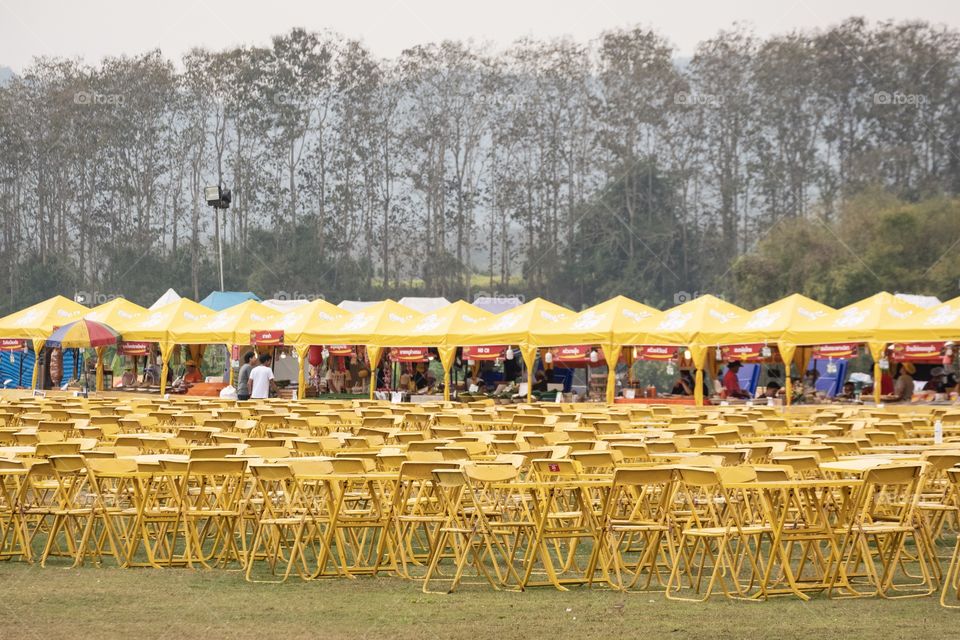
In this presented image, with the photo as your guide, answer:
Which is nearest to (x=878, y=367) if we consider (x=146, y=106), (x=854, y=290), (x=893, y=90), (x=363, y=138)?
(x=854, y=290)

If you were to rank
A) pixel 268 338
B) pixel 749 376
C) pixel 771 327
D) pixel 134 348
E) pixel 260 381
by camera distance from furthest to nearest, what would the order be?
pixel 749 376
pixel 134 348
pixel 268 338
pixel 260 381
pixel 771 327

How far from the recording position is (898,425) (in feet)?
43.9


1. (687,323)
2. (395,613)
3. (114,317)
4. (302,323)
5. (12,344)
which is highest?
(114,317)

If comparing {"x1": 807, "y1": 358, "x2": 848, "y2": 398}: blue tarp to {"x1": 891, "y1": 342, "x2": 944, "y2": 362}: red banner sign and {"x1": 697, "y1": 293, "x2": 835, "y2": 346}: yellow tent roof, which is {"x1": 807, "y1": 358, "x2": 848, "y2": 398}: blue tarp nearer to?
{"x1": 697, "y1": 293, "x2": 835, "y2": 346}: yellow tent roof

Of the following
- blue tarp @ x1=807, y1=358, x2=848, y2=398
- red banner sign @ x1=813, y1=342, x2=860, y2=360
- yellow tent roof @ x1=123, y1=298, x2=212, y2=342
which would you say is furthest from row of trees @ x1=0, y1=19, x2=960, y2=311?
red banner sign @ x1=813, y1=342, x2=860, y2=360

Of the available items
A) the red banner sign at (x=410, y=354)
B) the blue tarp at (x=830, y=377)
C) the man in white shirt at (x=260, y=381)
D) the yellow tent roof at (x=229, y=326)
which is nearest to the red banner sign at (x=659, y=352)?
the red banner sign at (x=410, y=354)

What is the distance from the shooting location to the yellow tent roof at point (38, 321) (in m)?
32.8

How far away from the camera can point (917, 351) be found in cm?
2277

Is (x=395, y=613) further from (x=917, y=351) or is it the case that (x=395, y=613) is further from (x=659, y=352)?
(x=659, y=352)

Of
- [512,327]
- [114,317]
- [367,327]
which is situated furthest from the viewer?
[114,317]

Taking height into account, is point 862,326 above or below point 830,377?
above

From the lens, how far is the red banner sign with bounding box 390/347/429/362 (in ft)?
93.6

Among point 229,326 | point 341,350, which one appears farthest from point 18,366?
point 341,350

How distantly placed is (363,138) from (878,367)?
56.9 meters
